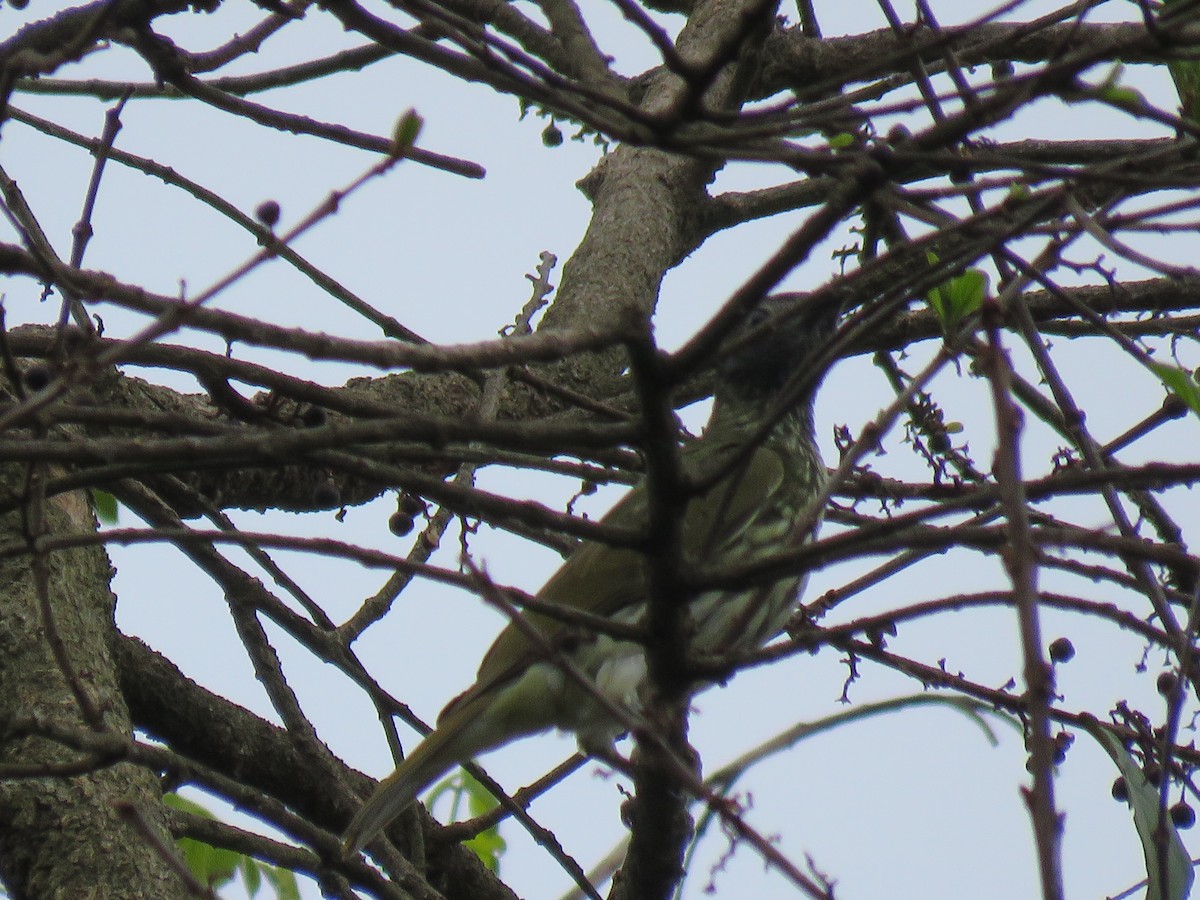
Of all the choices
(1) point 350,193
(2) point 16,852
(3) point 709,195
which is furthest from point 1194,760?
(3) point 709,195

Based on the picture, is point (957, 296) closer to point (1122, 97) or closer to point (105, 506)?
point (1122, 97)

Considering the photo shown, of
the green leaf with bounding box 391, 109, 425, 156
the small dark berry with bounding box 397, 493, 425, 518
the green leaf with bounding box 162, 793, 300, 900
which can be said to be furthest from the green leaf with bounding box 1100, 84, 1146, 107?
the green leaf with bounding box 162, 793, 300, 900

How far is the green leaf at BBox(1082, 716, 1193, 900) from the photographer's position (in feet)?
7.47

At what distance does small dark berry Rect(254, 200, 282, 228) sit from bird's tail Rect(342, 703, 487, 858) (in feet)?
4.51

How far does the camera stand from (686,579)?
2.10 m

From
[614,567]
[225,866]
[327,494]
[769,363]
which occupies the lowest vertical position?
[225,866]

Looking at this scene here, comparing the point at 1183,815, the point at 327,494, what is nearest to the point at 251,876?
the point at 327,494

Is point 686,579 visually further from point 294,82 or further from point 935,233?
point 294,82

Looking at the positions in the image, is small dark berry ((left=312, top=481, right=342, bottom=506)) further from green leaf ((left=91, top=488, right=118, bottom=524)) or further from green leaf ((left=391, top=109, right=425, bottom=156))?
green leaf ((left=391, top=109, right=425, bottom=156))

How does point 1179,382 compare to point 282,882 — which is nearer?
point 1179,382

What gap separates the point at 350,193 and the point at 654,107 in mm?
3161

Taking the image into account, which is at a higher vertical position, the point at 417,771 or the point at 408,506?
the point at 408,506

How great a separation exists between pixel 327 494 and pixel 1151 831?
82.5 inches

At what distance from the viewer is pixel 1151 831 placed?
2656 millimetres
